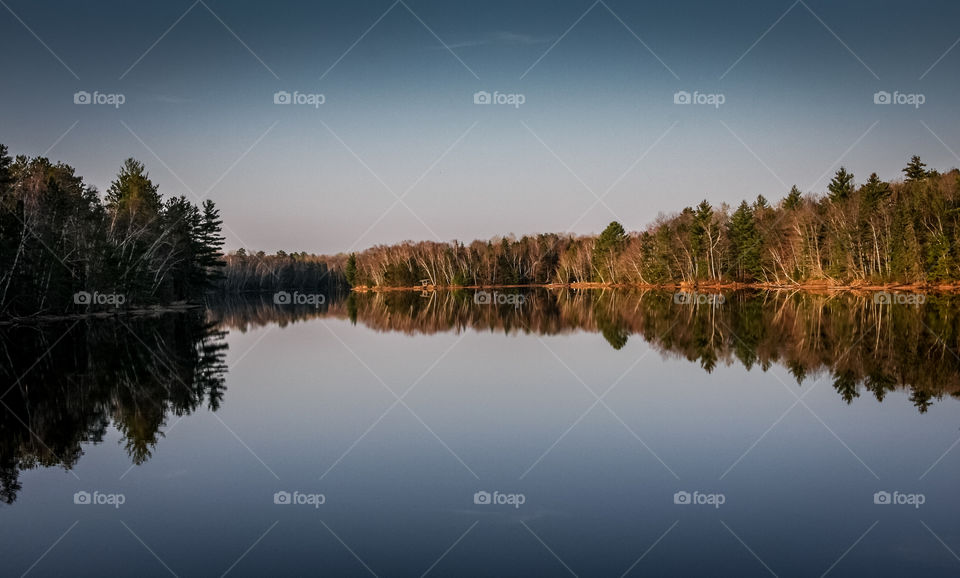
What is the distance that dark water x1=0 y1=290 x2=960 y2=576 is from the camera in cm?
738

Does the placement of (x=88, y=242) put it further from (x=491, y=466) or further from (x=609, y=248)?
(x=609, y=248)

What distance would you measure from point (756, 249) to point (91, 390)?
288 feet

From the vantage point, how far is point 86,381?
18.4m

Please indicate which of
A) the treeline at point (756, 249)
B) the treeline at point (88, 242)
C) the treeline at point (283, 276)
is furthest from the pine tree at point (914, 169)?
the treeline at point (283, 276)

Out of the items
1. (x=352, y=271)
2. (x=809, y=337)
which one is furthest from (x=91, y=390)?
(x=352, y=271)

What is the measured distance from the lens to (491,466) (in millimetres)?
10445

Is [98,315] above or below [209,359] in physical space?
above

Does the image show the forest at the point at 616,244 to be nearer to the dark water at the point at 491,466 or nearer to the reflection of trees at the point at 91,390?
the reflection of trees at the point at 91,390

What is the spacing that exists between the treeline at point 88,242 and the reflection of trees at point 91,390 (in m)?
8.64

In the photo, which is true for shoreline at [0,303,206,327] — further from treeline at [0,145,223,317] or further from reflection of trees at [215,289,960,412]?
reflection of trees at [215,289,960,412]

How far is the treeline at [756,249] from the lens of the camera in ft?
207

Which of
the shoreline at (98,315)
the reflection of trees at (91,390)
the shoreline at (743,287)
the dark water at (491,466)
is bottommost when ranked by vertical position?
the dark water at (491,466)

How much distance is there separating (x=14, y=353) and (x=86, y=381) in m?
10.1

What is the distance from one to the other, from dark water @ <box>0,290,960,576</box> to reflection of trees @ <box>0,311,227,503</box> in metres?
0.11
